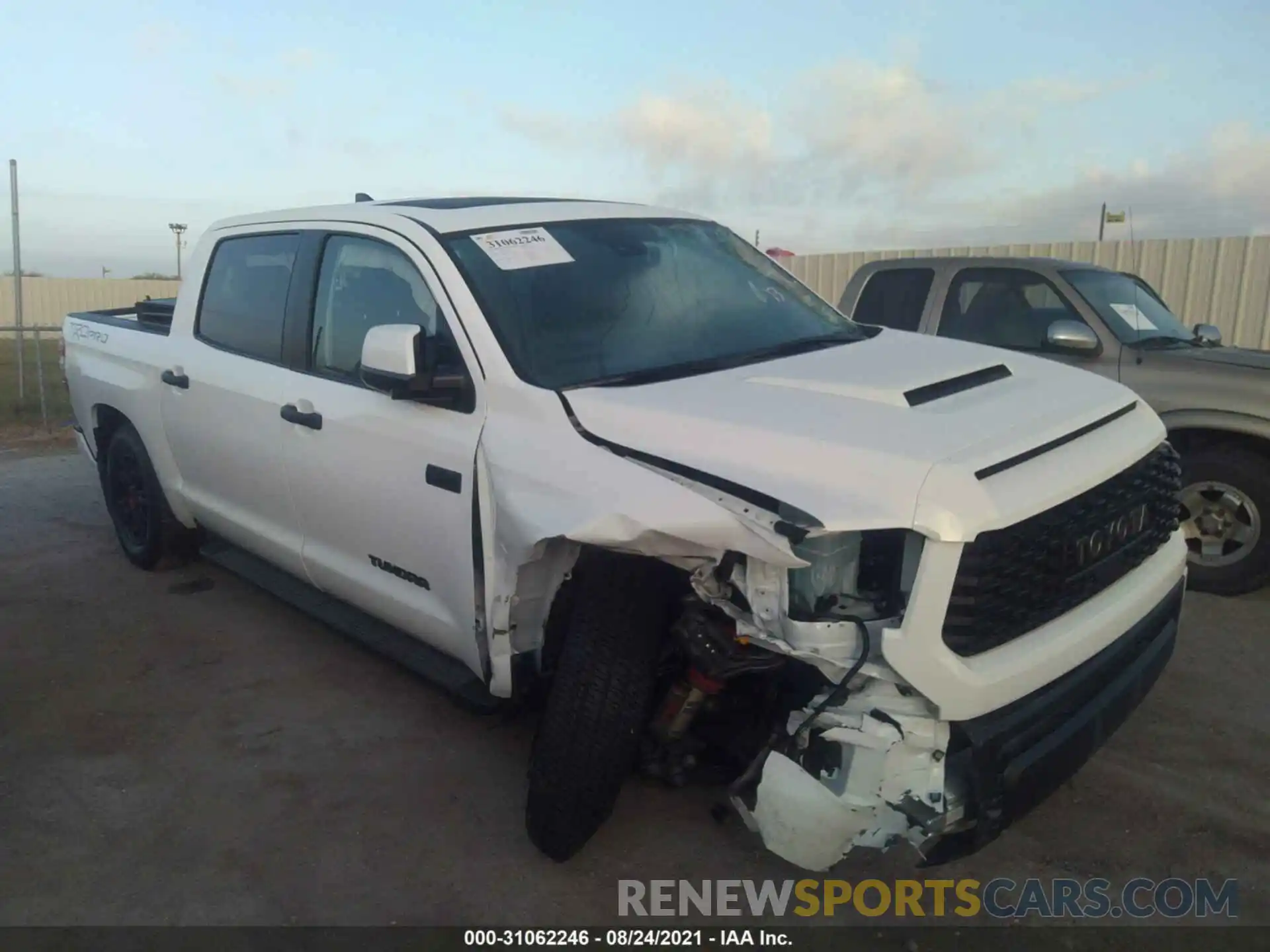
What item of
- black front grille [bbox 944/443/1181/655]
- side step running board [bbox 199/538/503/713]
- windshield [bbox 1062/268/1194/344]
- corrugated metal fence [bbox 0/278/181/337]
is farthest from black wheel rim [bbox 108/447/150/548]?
corrugated metal fence [bbox 0/278/181/337]

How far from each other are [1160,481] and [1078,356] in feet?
9.41

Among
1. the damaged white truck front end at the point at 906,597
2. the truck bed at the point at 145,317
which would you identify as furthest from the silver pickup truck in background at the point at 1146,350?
the truck bed at the point at 145,317

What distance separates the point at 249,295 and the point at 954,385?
10.4 ft

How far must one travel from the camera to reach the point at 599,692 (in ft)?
9.24

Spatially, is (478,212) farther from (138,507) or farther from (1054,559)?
(138,507)

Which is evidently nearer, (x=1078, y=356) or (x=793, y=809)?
(x=793, y=809)

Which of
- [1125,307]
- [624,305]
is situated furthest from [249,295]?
[1125,307]

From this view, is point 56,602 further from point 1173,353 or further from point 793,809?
point 1173,353

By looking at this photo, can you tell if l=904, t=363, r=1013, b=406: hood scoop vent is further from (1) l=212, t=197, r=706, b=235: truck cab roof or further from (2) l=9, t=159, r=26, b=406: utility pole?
(2) l=9, t=159, r=26, b=406: utility pole

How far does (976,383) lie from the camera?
121 inches

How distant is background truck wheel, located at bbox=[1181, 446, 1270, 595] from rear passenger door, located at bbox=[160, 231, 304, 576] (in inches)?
177

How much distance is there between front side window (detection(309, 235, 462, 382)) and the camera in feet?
11.8

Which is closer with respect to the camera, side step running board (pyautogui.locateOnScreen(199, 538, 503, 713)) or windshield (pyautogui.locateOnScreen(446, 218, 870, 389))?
windshield (pyautogui.locateOnScreen(446, 218, 870, 389))

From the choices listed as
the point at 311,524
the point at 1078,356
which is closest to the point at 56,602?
the point at 311,524
